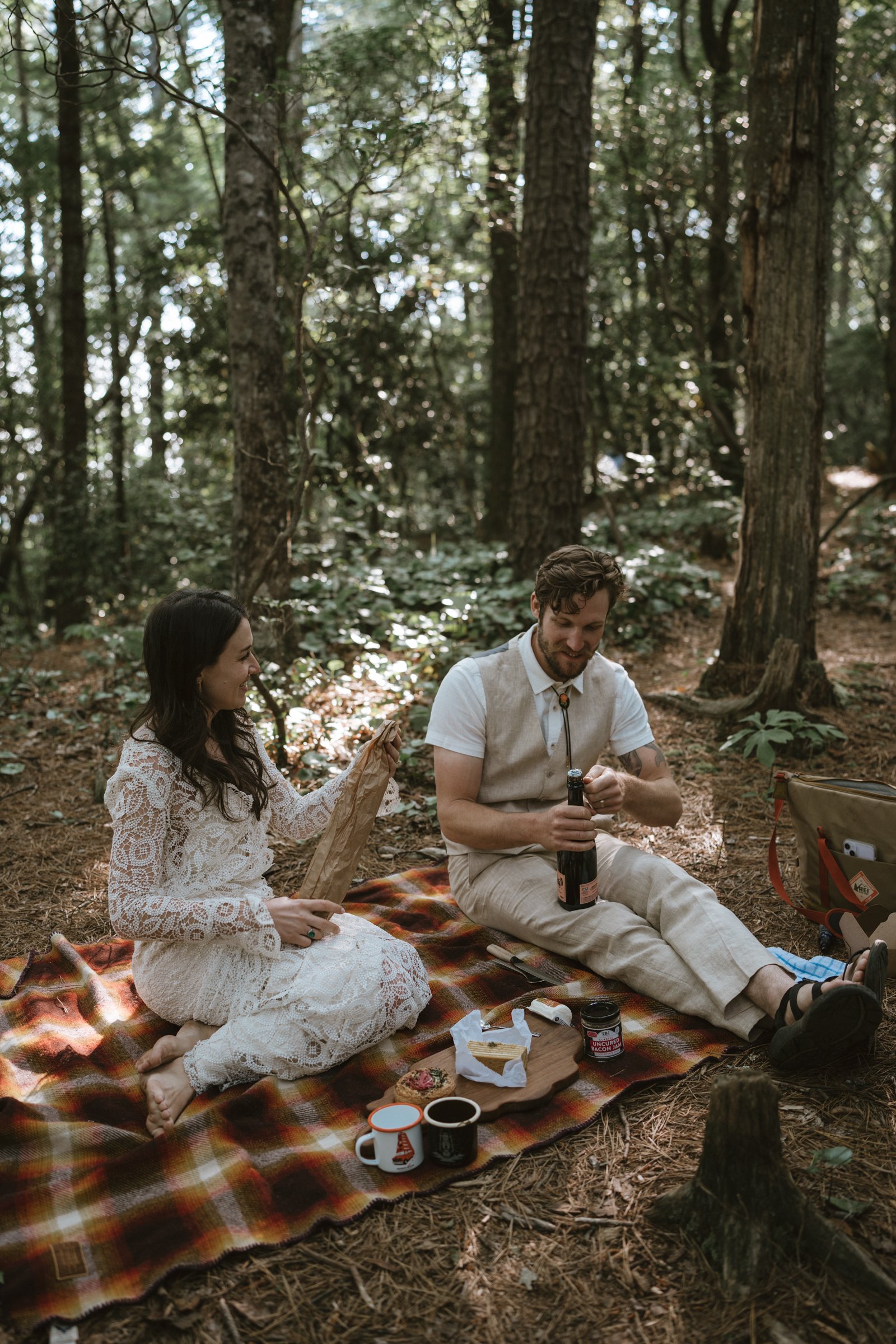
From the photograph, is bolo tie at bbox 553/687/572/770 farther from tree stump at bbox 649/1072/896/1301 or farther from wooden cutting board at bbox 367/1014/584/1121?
tree stump at bbox 649/1072/896/1301

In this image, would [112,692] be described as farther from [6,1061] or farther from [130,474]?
[130,474]

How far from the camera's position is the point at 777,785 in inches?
144

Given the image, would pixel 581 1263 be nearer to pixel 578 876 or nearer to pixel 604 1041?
pixel 604 1041

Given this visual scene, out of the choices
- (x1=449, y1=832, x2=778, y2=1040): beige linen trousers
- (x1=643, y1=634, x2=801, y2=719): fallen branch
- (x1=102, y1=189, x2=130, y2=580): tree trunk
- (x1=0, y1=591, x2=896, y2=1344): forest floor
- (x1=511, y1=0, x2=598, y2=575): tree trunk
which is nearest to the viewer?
(x1=0, y1=591, x2=896, y2=1344): forest floor

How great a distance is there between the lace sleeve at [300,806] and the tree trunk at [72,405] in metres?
7.97

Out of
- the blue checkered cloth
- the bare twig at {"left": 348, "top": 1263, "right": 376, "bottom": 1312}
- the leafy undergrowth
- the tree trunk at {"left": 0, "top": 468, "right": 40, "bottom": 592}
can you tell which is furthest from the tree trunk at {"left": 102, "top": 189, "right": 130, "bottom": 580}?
the bare twig at {"left": 348, "top": 1263, "right": 376, "bottom": 1312}

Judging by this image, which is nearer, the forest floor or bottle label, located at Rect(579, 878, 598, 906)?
the forest floor

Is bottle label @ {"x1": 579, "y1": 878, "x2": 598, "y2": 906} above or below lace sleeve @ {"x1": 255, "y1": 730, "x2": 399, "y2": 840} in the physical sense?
below

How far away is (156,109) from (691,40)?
9.29 meters

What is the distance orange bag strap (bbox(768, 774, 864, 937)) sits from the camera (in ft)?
11.4

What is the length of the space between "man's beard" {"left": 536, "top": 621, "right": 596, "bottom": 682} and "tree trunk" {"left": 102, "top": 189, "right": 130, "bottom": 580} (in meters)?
8.11

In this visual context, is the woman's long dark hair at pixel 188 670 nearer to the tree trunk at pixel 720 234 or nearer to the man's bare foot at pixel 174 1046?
the man's bare foot at pixel 174 1046

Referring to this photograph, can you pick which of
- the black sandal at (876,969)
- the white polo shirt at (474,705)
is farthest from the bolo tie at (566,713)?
the black sandal at (876,969)

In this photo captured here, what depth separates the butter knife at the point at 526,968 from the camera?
3422 mm
